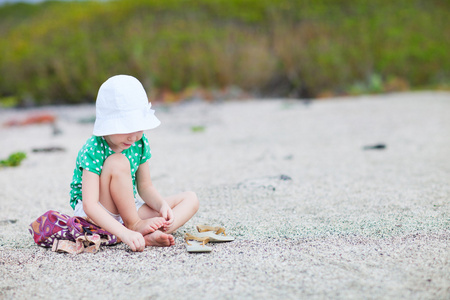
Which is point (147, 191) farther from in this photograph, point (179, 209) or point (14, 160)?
point (14, 160)

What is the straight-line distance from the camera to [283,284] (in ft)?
6.31

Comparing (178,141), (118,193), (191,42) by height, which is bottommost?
(178,141)

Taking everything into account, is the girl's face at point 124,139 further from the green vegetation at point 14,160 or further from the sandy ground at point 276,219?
the green vegetation at point 14,160

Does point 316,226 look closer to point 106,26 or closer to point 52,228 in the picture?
point 52,228

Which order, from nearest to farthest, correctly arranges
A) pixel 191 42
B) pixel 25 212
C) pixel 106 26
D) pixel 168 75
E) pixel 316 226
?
1. pixel 316 226
2. pixel 25 212
3. pixel 168 75
4. pixel 191 42
5. pixel 106 26

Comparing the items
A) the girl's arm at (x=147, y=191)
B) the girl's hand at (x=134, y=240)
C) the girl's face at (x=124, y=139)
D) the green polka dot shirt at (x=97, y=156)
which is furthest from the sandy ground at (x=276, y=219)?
the girl's face at (x=124, y=139)

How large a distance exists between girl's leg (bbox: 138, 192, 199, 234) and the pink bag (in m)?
0.25

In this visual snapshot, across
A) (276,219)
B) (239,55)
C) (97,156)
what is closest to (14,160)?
(97,156)

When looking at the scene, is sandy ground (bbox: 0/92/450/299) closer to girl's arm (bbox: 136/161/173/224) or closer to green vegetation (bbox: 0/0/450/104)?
girl's arm (bbox: 136/161/173/224)

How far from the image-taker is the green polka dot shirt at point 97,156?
2.38 metres

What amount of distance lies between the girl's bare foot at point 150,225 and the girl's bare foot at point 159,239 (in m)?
0.02

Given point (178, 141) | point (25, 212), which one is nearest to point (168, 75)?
point (178, 141)

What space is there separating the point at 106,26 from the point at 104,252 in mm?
14060

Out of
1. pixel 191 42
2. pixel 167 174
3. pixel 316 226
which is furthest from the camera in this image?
pixel 191 42
